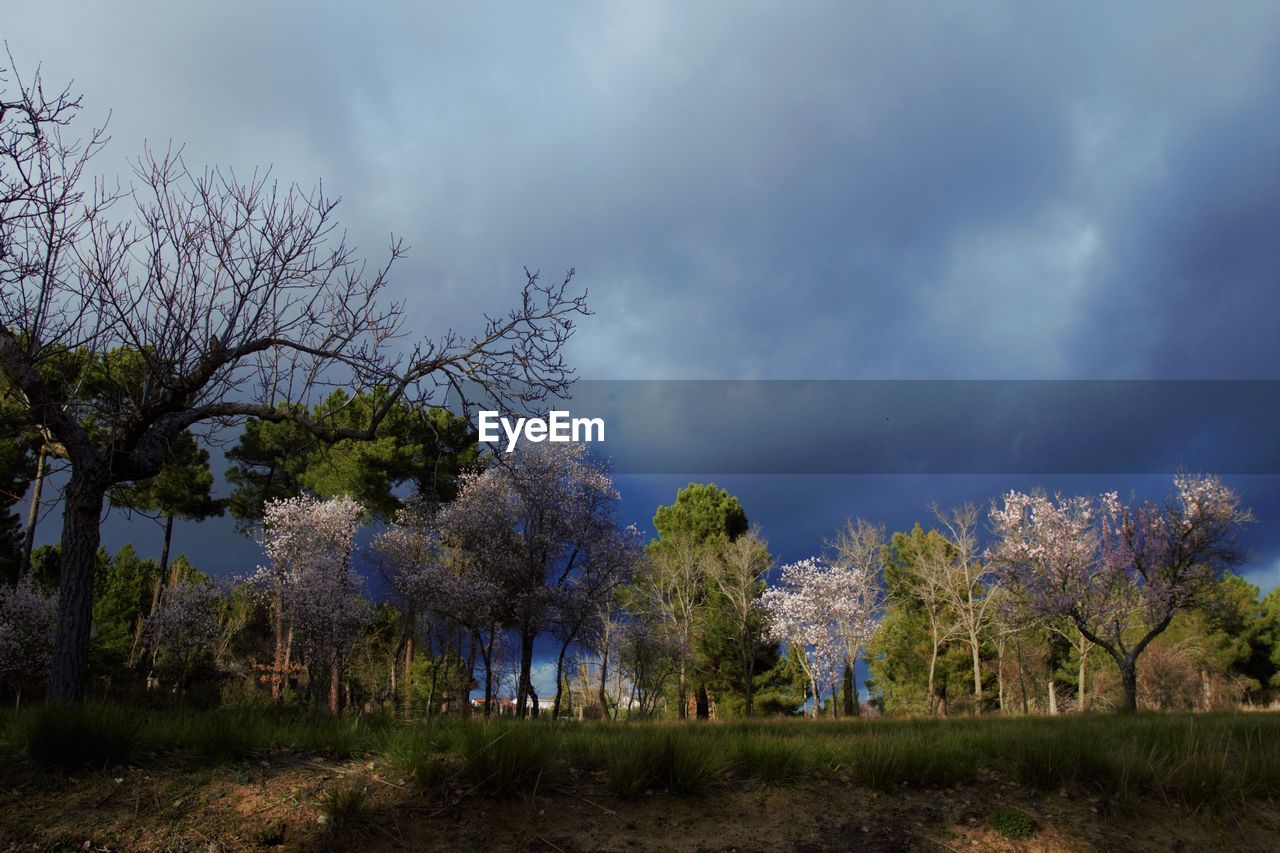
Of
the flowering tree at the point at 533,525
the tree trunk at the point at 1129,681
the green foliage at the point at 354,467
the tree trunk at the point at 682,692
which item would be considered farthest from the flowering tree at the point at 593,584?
the tree trunk at the point at 1129,681

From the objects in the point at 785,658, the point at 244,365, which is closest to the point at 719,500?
the point at 785,658

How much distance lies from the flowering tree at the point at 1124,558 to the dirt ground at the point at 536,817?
21077 millimetres

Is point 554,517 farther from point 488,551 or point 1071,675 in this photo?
point 1071,675

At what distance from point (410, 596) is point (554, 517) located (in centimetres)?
560

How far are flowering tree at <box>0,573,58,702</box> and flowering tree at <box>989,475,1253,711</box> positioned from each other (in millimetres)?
31523

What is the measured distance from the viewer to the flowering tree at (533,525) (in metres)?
23.3

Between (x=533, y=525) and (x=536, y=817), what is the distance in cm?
1798

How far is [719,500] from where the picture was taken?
46.1m

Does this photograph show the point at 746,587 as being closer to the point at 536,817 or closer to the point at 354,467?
the point at 354,467

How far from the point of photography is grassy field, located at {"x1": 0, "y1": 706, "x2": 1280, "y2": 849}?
18.1 feet

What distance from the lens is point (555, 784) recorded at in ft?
20.4

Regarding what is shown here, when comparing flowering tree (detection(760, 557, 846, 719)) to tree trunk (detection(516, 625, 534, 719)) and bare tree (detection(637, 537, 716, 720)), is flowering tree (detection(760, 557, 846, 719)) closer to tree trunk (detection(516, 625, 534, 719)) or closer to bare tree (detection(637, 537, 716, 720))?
bare tree (detection(637, 537, 716, 720))

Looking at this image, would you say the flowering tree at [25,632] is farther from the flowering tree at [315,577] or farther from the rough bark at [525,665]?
the rough bark at [525,665]

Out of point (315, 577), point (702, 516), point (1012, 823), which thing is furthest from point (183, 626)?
point (1012, 823)
